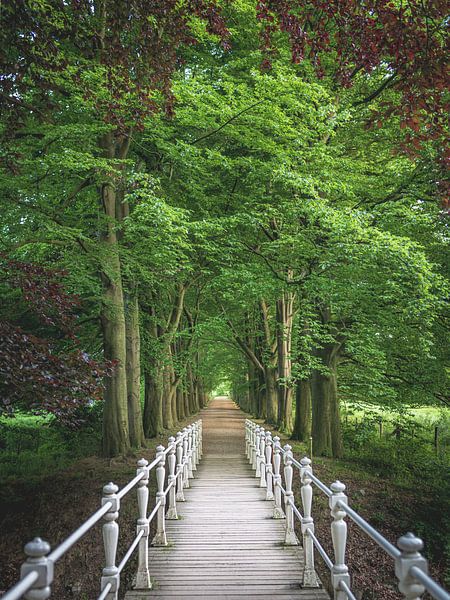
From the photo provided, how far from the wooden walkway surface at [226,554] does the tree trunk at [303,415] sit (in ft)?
26.6

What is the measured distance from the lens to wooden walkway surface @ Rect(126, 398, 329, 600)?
5.61 metres

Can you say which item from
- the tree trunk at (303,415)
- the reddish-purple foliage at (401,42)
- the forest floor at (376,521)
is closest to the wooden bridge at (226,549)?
the forest floor at (376,521)

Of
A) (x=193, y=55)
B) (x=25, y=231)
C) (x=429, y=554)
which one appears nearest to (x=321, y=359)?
(x=429, y=554)

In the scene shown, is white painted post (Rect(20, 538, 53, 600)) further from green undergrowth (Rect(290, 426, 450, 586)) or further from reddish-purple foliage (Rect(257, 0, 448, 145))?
green undergrowth (Rect(290, 426, 450, 586))

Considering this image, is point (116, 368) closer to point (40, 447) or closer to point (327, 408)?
point (327, 408)

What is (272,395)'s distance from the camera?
27797 millimetres

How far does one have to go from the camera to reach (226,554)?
683 cm

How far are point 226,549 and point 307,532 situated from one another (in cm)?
156

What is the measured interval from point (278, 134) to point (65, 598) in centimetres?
1191

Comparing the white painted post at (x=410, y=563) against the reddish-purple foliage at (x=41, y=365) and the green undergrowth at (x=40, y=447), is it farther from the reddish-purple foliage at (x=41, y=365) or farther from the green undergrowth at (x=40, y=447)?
the green undergrowth at (x=40, y=447)

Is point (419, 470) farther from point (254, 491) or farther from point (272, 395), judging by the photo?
point (272, 395)

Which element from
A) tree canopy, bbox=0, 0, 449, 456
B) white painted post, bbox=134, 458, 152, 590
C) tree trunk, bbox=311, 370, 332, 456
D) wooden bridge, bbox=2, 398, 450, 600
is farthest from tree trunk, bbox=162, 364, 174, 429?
white painted post, bbox=134, 458, 152, 590

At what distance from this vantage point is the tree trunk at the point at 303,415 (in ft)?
63.0

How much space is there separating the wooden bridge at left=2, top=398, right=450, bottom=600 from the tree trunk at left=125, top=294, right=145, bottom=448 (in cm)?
651
